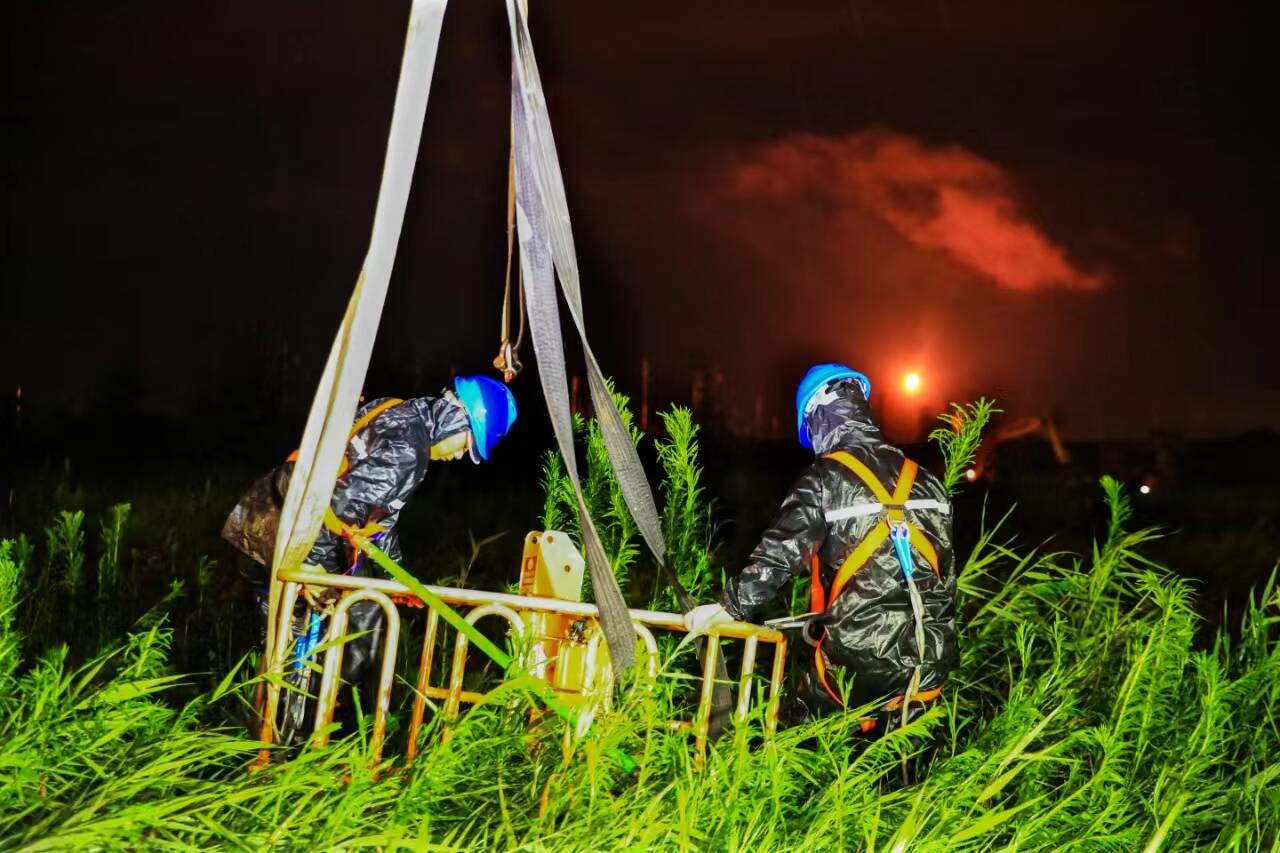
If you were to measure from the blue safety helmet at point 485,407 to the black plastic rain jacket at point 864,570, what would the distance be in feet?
4.25

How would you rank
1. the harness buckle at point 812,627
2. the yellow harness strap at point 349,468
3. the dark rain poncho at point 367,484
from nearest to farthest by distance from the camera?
the harness buckle at point 812,627, the yellow harness strap at point 349,468, the dark rain poncho at point 367,484

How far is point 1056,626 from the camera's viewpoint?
4.68m

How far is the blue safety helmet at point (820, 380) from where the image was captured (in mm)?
4316

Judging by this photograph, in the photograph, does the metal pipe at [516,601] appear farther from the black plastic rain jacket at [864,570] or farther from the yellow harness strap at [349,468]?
the yellow harness strap at [349,468]

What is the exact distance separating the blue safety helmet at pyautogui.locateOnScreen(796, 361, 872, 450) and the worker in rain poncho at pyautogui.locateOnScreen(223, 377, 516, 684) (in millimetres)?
1192

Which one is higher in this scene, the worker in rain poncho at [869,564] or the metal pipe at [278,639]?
the worker in rain poncho at [869,564]

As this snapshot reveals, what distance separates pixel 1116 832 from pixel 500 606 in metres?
1.97

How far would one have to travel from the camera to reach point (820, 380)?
4328 mm

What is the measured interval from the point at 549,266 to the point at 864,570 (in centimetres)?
145

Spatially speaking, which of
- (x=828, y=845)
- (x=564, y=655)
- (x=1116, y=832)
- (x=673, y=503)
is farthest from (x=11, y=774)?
(x=1116, y=832)

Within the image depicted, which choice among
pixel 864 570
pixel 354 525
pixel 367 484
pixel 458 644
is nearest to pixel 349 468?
pixel 367 484

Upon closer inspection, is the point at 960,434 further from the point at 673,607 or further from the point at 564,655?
the point at 564,655

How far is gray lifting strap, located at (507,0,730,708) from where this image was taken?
367cm

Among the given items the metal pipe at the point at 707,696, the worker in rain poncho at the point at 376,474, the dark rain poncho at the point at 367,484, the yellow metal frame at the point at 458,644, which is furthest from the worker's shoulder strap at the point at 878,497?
the dark rain poncho at the point at 367,484
